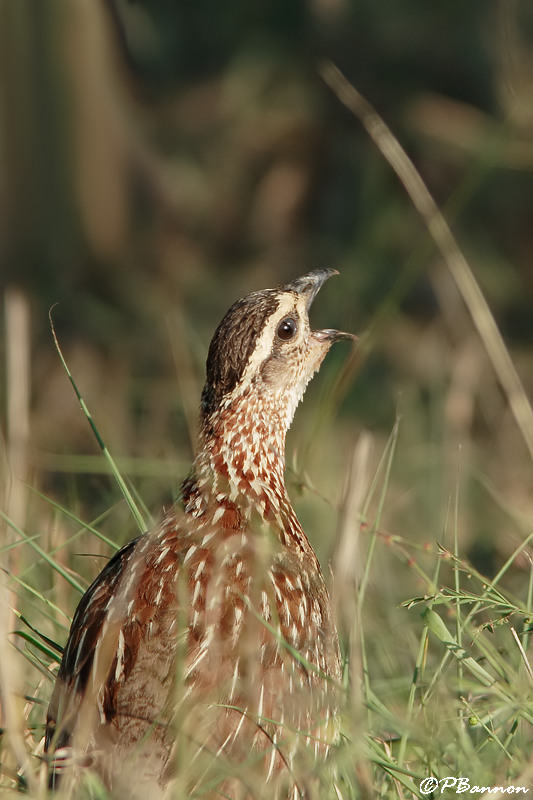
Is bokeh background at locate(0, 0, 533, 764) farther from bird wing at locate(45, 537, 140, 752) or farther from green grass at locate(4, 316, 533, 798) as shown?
bird wing at locate(45, 537, 140, 752)

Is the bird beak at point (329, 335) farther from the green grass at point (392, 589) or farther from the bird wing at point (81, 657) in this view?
the bird wing at point (81, 657)

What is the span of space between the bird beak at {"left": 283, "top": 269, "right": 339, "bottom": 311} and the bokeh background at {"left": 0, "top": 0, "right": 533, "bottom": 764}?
3280 millimetres

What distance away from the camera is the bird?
10.9 feet

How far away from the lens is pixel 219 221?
1110 cm

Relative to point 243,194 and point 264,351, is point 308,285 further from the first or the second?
point 243,194

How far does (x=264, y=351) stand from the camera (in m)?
4.52

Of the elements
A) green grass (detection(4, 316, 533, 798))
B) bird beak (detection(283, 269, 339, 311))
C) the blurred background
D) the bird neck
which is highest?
the blurred background

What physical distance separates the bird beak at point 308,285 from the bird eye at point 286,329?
0.39ft

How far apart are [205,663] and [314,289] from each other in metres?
1.80

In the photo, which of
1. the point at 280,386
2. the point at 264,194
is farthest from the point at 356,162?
the point at 280,386

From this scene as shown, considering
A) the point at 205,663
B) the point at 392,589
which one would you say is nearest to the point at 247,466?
the point at 205,663

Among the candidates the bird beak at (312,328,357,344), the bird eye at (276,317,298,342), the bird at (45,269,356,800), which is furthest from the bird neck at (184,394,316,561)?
the bird beak at (312,328,357,344)

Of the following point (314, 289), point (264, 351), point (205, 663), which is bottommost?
point (205, 663)

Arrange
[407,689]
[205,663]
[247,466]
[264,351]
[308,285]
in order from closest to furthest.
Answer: [205,663], [407,689], [247,466], [264,351], [308,285]
